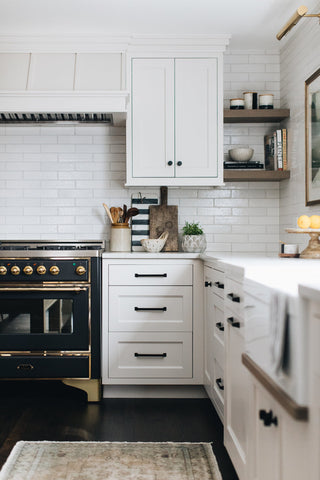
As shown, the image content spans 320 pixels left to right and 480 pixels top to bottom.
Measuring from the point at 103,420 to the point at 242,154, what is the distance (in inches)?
80.3

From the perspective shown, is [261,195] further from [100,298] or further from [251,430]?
[251,430]

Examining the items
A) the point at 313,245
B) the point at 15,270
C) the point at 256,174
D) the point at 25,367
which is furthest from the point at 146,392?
the point at 256,174

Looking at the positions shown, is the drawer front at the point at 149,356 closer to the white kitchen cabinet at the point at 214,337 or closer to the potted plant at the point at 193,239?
the white kitchen cabinet at the point at 214,337

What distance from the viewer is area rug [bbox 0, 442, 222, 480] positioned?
6.95ft

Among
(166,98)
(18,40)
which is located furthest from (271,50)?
(18,40)

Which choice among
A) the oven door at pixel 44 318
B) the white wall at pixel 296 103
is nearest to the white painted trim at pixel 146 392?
the oven door at pixel 44 318

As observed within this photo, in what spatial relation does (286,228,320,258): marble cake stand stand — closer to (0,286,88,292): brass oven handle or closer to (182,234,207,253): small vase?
(182,234,207,253): small vase

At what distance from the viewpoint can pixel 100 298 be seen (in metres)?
3.14

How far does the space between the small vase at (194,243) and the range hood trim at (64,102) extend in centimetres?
98

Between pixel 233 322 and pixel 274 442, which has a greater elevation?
pixel 233 322

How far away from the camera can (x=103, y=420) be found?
278cm

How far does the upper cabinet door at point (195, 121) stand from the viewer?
341 cm

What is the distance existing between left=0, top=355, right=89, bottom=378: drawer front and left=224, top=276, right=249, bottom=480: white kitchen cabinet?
1176mm

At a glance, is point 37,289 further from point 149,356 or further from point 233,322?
point 233,322
